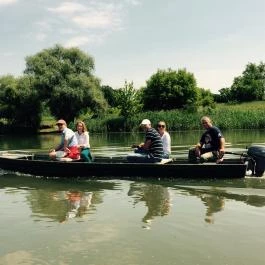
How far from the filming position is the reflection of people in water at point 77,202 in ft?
27.5

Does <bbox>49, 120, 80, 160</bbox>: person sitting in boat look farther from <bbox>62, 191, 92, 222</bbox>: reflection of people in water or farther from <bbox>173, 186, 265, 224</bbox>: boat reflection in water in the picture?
<bbox>173, 186, 265, 224</bbox>: boat reflection in water

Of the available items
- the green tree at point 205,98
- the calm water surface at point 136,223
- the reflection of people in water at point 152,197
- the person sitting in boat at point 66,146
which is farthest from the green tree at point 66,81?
the reflection of people in water at point 152,197

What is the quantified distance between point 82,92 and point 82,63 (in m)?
4.54

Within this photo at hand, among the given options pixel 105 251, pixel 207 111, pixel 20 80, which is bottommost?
pixel 105 251

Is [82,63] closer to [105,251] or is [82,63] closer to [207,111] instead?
[207,111]

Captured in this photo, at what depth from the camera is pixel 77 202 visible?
31.0ft

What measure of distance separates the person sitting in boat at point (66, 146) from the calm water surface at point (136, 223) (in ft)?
5.25

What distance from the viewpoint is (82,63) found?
1919 inches

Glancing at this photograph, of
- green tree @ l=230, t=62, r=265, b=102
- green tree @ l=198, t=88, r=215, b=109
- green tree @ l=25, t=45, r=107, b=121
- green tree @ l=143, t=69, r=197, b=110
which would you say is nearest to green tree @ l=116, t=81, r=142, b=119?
green tree @ l=25, t=45, r=107, b=121

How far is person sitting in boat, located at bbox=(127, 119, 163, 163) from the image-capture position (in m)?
11.9

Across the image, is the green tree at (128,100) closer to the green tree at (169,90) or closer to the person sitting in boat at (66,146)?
the green tree at (169,90)

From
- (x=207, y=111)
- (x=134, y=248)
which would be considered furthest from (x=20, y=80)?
(x=134, y=248)

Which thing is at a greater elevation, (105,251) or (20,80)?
(20,80)

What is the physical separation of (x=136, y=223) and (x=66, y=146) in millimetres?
5888
